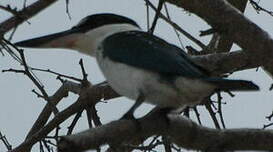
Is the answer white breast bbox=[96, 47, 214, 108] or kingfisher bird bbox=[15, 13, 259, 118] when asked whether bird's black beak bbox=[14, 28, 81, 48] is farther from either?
white breast bbox=[96, 47, 214, 108]

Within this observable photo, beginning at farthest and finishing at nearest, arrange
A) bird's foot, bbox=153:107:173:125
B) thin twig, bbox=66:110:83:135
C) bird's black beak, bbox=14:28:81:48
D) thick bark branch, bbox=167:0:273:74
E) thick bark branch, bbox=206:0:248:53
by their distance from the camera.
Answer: thick bark branch, bbox=206:0:248:53
thin twig, bbox=66:110:83:135
bird's black beak, bbox=14:28:81:48
thick bark branch, bbox=167:0:273:74
bird's foot, bbox=153:107:173:125

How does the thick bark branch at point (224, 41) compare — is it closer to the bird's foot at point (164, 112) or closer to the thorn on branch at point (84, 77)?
the thorn on branch at point (84, 77)

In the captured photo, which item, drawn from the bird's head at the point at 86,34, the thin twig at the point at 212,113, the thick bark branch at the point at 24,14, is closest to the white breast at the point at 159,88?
the bird's head at the point at 86,34

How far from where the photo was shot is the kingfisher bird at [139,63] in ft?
12.8

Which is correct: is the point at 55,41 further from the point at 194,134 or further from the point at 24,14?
the point at 194,134

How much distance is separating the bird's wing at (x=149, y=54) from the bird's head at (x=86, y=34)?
0.10 m

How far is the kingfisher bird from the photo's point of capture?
3910mm

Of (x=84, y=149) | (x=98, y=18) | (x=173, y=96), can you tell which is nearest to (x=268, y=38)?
(x=173, y=96)

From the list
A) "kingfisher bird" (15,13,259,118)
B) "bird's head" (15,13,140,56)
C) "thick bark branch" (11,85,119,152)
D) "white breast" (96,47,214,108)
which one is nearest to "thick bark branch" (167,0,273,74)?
"kingfisher bird" (15,13,259,118)

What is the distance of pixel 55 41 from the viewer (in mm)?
4355

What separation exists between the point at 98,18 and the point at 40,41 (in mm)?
421

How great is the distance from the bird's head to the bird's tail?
89 centimetres

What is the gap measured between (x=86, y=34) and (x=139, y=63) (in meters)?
0.50

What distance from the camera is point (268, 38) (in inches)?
164
